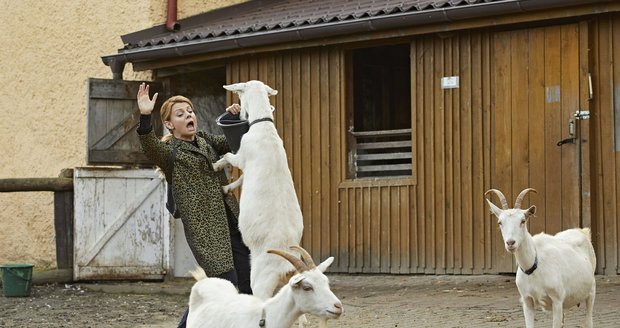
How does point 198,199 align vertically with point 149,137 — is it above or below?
below

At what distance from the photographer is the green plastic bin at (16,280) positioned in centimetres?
1425

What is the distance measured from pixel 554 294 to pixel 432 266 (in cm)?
505

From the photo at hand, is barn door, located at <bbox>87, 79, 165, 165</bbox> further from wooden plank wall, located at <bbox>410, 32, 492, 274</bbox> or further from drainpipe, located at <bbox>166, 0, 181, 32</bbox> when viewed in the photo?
wooden plank wall, located at <bbox>410, 32, 492, 274</bbox>

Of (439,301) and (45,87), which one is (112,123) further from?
(439,301)

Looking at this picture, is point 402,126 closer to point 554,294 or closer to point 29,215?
point 29,215

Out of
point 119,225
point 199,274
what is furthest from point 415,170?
point 199,274

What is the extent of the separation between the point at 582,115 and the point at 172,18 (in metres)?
6.64

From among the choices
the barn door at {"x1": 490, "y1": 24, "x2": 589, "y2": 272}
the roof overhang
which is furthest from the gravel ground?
the roof overhang

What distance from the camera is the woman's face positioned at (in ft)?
25.3

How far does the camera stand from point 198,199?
7.68m

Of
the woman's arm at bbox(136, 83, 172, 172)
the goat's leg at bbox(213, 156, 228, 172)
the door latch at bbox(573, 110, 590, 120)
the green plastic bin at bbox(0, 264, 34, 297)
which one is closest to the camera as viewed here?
the woman's arm at bbox(136, 83, 172, 172)

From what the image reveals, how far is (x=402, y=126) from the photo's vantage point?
18531 millimetres

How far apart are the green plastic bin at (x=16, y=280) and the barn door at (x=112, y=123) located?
2044mm

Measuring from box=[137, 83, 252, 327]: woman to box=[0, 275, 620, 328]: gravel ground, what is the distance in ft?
11.5
